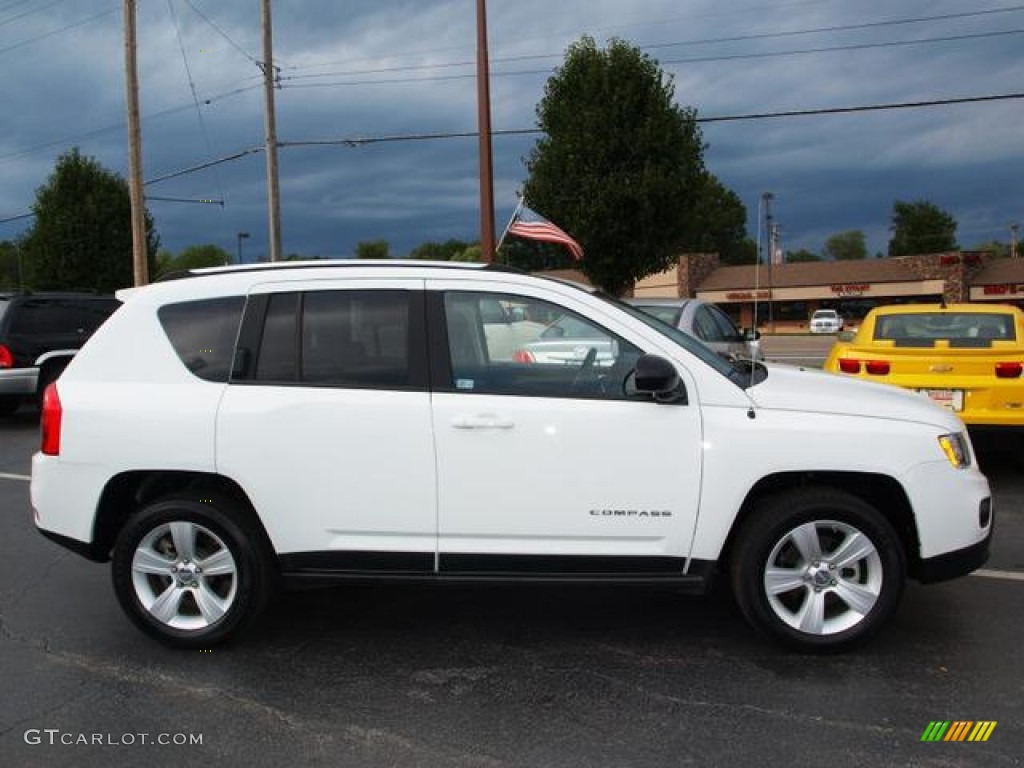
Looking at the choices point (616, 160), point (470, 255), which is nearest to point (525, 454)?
point (616, 160)

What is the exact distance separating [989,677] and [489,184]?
14362 mm

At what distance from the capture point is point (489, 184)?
667 inches

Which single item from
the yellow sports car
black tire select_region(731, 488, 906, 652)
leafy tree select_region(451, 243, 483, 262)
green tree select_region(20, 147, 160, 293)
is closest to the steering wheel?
black tire select_region(731, 488, 906, 652)

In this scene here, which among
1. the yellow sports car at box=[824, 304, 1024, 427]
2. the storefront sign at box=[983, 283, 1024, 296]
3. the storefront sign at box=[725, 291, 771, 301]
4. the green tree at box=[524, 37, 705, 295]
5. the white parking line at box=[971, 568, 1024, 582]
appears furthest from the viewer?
the storefront sign at box=[725, 291, 771, 301]

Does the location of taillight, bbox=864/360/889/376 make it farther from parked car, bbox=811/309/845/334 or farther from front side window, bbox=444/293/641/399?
parked car, bbox=811/309/845/334

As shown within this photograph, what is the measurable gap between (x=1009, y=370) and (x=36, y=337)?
11.5 m

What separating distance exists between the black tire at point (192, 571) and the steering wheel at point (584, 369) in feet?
5.25

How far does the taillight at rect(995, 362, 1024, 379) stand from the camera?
695cm

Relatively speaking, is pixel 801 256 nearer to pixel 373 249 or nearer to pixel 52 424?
pixel 373 249

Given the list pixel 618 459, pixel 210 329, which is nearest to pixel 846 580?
pixel 618 459

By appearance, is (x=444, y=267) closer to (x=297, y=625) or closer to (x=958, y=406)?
(x=297, y=625)

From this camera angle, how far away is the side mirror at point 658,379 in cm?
372

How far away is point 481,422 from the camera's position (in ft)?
12.6

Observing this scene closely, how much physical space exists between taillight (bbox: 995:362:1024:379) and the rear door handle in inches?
196
